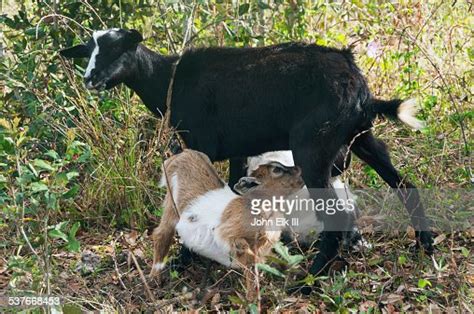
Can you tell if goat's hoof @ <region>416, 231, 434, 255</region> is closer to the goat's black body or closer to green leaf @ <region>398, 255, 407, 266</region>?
green leaf @ <region>398, 255, 407, 266</region>

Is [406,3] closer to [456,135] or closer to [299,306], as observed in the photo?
[456,135]

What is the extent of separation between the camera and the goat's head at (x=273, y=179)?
485 centimetres

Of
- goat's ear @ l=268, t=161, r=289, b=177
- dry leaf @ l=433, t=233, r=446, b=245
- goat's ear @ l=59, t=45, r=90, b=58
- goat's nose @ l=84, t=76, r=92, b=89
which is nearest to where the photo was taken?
goat's ear @ l=268, t=161, r=289, b=177

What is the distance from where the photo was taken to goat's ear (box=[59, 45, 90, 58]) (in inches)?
Answer: 233

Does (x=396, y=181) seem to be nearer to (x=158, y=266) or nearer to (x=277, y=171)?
(x=277, y=171)

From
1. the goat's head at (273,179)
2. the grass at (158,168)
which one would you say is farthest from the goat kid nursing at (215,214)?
the grass at (158,168)

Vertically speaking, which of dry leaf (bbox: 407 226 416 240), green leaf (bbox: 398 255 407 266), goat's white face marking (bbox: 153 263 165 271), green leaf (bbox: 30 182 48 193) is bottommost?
goat's white face marking (bbox: 153 263 165 271)

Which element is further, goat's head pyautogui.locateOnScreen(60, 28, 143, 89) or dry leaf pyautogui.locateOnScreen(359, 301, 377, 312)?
goat's head pyautogui.locateOnScreen(60, 28, 143, 89)

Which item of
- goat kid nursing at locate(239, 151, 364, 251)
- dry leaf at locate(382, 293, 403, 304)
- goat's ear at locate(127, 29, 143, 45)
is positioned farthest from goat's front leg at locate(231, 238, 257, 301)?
goat's ear at locate(127, 29, 143, 45)

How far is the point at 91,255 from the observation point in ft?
18.0

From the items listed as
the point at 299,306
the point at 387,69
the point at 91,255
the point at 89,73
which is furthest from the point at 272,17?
the point at 299,306

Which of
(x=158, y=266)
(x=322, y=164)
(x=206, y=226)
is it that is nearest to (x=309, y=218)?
(x=322, y=164)

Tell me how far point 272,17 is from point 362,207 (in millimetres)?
2320

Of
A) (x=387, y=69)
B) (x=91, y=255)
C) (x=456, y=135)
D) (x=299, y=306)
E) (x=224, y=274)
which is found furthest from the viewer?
(x=387, y=69)
